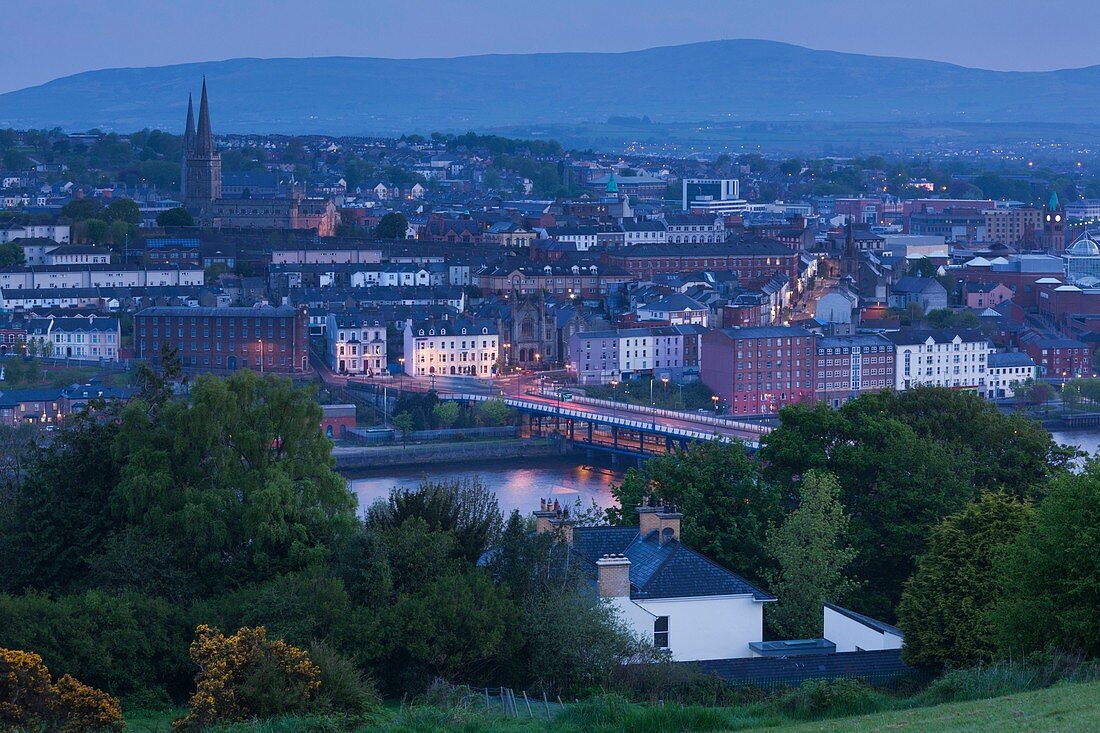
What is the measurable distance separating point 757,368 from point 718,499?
1711cm

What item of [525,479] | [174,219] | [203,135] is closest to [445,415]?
[525,479]

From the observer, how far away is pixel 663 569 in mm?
8625

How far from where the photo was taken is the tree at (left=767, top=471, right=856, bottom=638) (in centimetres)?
916

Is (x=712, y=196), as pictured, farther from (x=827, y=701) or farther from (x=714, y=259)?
(x=827, y=701)

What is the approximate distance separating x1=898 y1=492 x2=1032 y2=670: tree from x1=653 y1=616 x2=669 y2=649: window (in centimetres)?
99

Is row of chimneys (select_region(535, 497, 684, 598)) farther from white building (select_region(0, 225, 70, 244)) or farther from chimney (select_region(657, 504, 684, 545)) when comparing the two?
white building (select_region(0, 225, 70, 244))

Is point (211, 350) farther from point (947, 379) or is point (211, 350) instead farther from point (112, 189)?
point (112, 189)

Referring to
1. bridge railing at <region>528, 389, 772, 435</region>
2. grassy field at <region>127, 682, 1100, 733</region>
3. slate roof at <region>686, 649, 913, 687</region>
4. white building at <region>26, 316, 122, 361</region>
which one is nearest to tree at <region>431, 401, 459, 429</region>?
bridge railing at <region>528, 389, 772, 435</region>

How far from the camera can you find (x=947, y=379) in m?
29.3

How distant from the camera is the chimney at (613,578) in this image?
27.2ft

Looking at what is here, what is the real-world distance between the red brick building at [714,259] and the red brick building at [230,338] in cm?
1103

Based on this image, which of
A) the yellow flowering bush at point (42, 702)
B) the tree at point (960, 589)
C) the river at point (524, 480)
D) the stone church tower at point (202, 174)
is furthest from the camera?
the stone church tower at point (202, 174)

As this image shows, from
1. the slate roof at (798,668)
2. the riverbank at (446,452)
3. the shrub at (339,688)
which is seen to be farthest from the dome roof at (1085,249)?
the shrub at (339,688)

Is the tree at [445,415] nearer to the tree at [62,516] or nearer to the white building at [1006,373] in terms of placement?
the white building at [1006,373]
